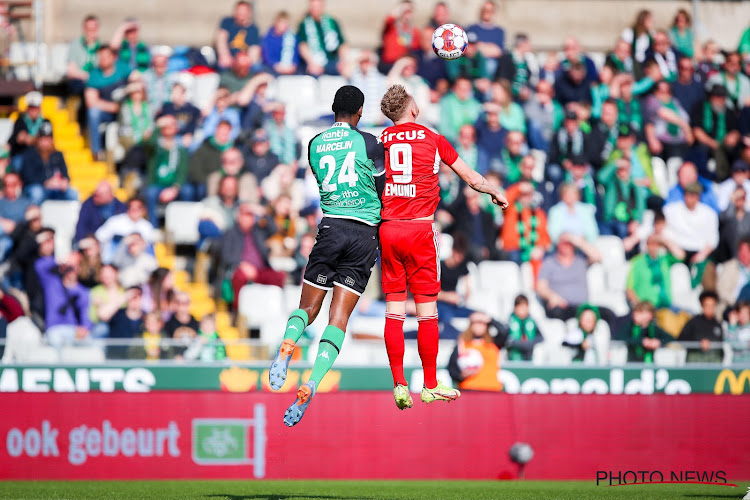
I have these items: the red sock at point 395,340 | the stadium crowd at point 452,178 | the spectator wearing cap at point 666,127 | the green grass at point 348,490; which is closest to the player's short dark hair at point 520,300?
the stadium crowd at point 452,178

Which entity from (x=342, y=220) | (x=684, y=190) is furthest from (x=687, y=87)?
(x=342, y=220)

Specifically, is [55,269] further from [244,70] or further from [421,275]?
[421,275]

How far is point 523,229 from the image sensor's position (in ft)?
55.8

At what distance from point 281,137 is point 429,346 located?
7.67m

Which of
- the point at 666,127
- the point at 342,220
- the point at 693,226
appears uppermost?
the point at 666,127

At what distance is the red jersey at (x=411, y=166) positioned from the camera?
33.7 ft

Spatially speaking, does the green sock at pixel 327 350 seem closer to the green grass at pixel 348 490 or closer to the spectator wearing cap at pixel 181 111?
the green grass at pixel 348 490

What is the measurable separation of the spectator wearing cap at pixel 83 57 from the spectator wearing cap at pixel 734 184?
946 cm

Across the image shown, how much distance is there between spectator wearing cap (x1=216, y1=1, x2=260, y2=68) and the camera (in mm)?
18641

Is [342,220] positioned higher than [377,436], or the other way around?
[342,220]

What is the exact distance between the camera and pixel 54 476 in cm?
1315

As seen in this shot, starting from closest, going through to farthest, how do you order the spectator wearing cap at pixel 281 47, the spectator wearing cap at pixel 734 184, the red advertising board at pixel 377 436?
the red advertising board at pixel 377 436, the spectator wearing cap at pixel 734 184, the spectator wearing cap at pixel 281 47

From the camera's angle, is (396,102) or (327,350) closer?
(327,350)

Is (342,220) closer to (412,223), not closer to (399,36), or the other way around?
(412,223)
